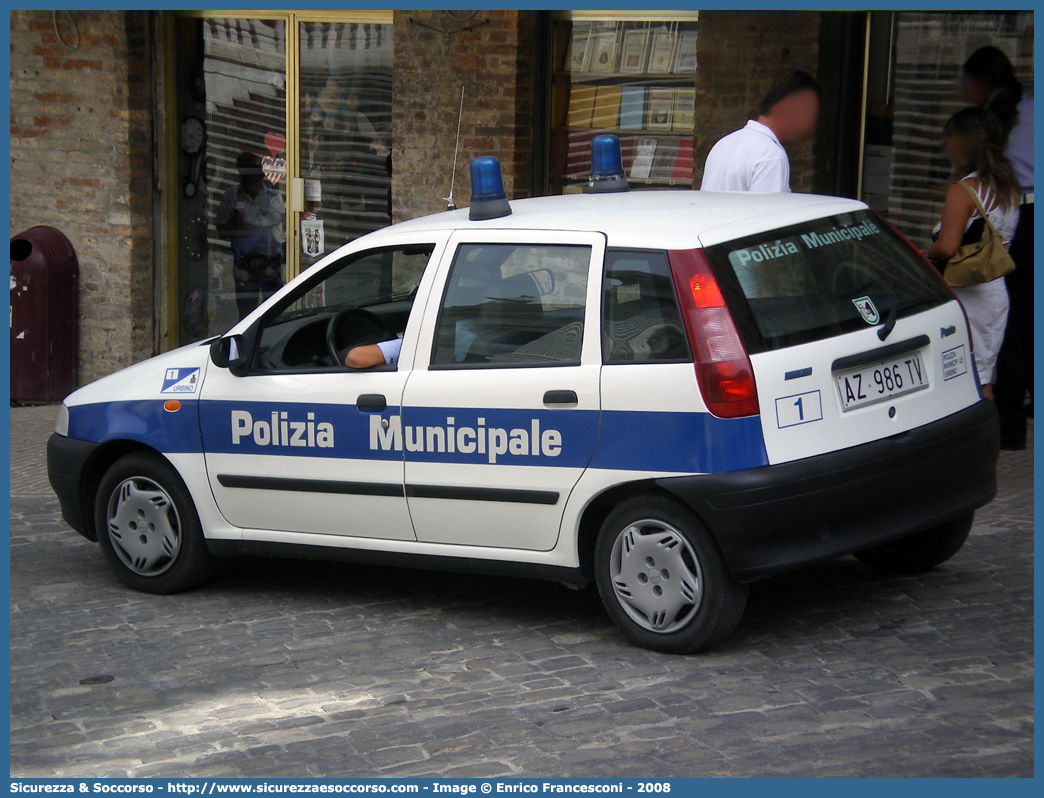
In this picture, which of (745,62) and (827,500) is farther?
(745,62)

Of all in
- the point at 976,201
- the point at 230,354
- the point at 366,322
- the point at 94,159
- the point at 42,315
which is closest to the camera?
the point at 230,354

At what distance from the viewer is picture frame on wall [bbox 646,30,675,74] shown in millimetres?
10172

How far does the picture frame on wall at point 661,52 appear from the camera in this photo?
1017cm

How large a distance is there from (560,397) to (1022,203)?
461 centimetres

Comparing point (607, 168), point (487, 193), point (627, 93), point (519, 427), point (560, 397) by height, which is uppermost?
point (627, 93)

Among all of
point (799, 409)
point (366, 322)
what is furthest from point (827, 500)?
point (366, 322)

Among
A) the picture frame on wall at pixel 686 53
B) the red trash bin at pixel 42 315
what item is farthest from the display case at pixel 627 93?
the red trash bin at pixel 42 315

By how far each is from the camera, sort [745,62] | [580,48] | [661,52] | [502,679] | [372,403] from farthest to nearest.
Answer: [580,48] → [661,52] → [745,62] → [372,403] → [502,679]

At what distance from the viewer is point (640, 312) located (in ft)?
16.5

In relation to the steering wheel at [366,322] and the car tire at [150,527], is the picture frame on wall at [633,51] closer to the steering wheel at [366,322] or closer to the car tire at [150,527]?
the steering wheel at [366,322]

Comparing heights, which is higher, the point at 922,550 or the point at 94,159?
the point at 94,159

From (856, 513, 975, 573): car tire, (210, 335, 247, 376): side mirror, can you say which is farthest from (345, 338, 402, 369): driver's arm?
(856, 513, 975, 573): car tire

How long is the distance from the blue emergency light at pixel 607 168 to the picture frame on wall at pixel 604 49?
4.42 meters

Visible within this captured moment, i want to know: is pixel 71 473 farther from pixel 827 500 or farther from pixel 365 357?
pixel 827 500
